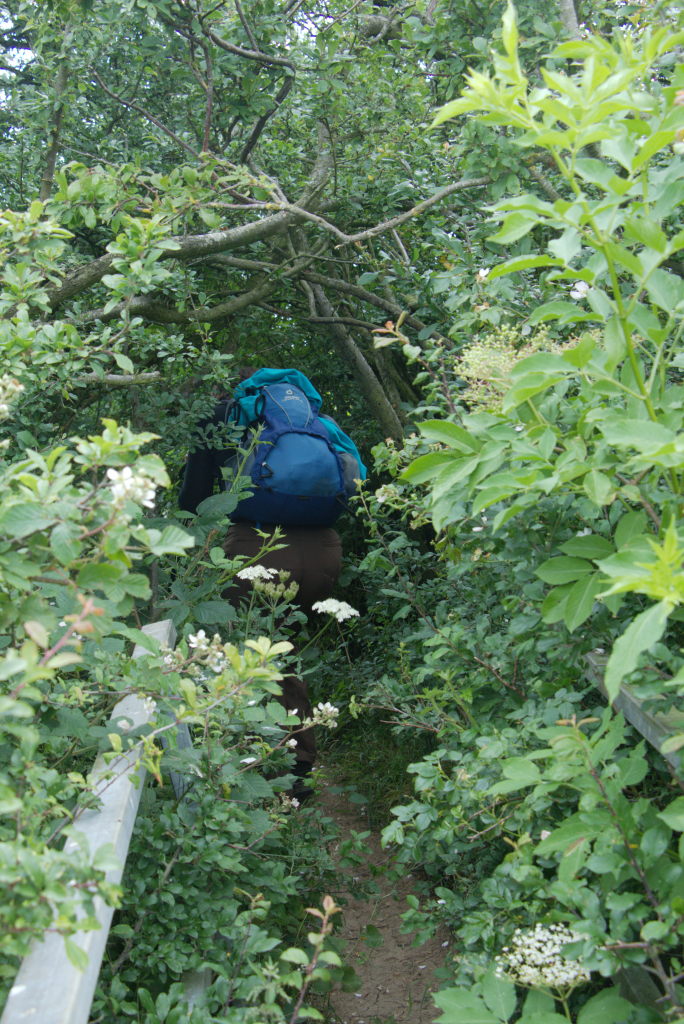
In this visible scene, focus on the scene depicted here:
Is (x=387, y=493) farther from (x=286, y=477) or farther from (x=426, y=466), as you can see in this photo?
(x=426, y=466)

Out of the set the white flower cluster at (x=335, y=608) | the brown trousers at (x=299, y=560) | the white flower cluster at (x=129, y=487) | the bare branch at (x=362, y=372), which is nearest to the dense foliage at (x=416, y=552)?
the white flower cluster at (x=129, y=487)

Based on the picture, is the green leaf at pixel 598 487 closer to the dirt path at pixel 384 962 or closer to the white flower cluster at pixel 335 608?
the dirt path at pixel 384 962

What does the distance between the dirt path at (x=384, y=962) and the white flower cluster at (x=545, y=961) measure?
1.03 metres

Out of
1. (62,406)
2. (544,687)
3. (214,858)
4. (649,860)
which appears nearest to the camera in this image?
(649,860)

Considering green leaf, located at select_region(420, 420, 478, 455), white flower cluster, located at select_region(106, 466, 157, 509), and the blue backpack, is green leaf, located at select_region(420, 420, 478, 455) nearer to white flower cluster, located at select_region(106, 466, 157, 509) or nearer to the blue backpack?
white flower cluster, located at select_region(106, 466, 157, 509)

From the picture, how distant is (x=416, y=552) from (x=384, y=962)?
1.56 meters

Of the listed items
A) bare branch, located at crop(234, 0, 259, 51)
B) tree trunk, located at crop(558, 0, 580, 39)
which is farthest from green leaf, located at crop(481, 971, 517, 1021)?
tree trunk, located at crop(558, 0, 580, 39)

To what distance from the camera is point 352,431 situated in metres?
6.16

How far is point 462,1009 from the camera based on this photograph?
1.90 metres

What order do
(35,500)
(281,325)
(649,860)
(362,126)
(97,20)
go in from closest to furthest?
(35,500), (649,860), (97,20), (362,126), (281,325)

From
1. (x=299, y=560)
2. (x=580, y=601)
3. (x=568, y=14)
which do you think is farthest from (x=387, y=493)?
(x=568, y=14)

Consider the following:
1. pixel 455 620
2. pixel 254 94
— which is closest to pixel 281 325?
pixel 254 94

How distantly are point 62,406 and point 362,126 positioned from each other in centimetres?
247

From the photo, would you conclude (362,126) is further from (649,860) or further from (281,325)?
(649,860)
